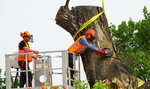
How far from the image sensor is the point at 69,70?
105ft

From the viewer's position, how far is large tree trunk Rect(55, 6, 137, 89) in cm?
3269

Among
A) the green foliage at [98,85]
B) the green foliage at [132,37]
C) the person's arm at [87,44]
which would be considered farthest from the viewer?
the green foliage at [132,37]

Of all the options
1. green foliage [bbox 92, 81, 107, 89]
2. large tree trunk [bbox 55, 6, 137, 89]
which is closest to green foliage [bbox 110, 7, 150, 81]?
large tree trunk [bbox 55, 6, 137, 89]

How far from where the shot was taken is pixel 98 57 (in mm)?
33406

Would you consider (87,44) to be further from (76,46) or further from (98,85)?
(98,85)

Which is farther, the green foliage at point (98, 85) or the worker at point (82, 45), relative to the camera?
the worker at point (82, 45)

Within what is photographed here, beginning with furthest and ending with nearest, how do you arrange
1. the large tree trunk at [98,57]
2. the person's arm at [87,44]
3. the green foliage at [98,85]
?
the person's arm at [87,44] → the large tree trunk at [98,57] → the green foliage at [98,85]

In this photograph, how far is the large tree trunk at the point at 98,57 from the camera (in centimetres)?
3269

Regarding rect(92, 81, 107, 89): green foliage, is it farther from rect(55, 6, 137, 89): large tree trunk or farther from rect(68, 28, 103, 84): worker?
rect(68, 28, 103, 84): worker

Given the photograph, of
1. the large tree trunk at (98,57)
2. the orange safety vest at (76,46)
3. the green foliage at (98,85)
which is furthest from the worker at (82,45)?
the green foliage at (98,85)

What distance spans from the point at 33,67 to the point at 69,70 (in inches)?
51.0

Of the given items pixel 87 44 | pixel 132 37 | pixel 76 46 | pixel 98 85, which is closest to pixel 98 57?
pixel 87 44

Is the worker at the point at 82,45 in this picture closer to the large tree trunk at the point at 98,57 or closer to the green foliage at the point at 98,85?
the large tree trunk at the point at 98,57

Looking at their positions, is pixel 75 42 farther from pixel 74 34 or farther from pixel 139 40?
pixel 139 40
